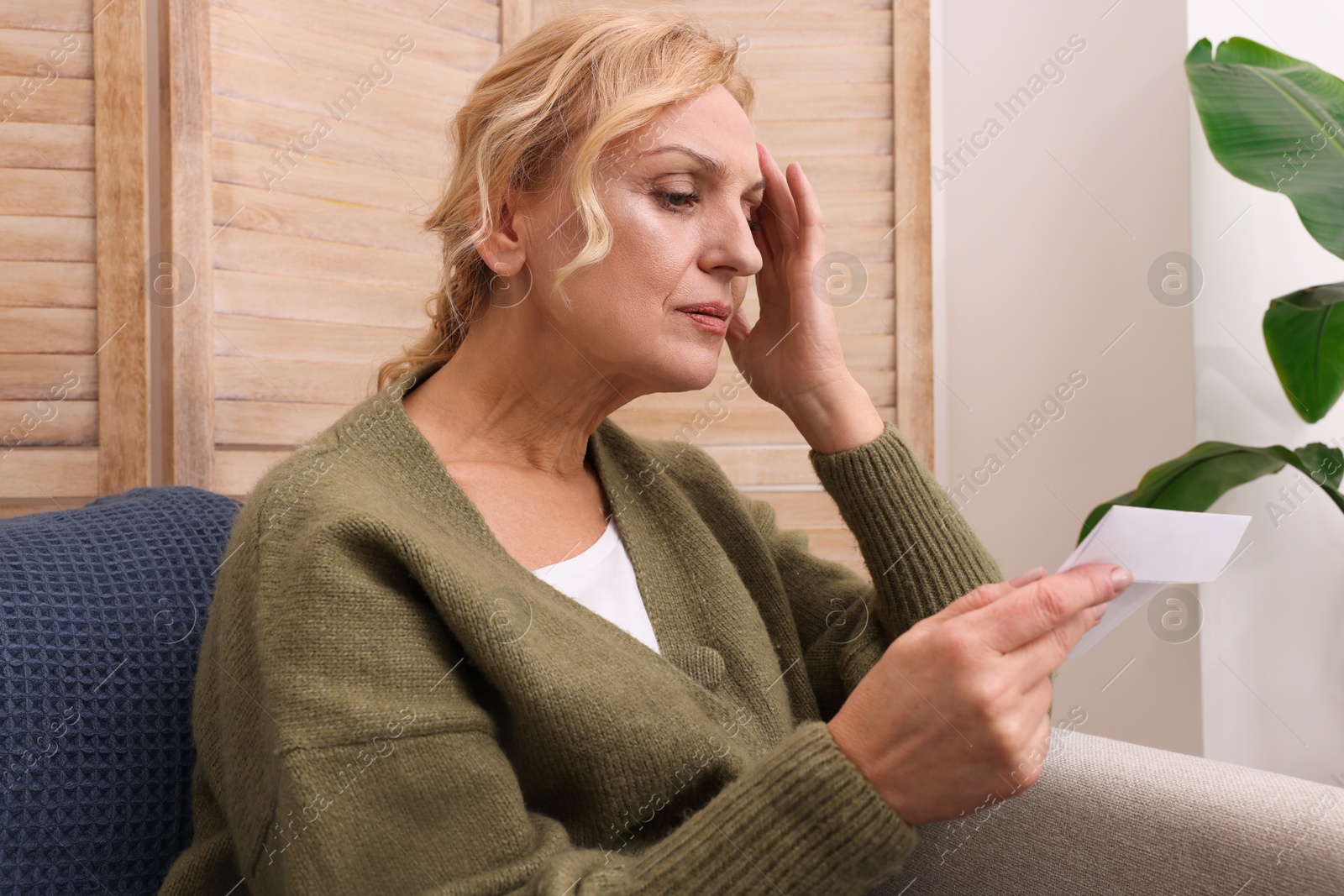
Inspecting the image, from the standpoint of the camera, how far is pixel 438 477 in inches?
36.9

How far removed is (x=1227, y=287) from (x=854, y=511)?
1.08 metres

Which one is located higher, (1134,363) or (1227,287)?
(1227,287)

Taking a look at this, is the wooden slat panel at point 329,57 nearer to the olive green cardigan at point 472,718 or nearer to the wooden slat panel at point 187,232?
the wooden slat panel at point 187,232

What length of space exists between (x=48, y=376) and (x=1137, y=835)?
1524 millimetres

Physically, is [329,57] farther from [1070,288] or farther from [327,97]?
[1070,288]

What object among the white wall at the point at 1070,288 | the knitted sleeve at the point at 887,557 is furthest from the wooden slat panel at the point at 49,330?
the white wall at the point at 1070,288

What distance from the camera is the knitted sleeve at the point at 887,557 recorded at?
110cm

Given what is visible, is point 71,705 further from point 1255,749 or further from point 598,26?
point 1255,749

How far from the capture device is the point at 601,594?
1024mm

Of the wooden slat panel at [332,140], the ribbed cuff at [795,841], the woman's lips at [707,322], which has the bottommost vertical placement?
the ribbed cuff at [795,841]

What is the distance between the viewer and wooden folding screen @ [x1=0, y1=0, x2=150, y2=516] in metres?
1.52

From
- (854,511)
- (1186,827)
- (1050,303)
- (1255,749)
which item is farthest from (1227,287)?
(1186,827)

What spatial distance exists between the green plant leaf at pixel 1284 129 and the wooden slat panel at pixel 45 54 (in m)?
1.67

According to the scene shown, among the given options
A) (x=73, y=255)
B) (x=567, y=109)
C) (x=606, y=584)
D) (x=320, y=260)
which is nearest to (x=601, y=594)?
(x=606, y=584)
